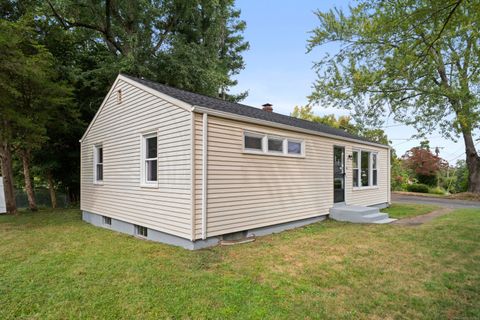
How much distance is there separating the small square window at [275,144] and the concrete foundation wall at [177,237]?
2038mm

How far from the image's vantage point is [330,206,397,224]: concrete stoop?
860 centimetres

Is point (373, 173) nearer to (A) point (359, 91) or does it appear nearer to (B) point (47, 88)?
(A) point (359, 91)

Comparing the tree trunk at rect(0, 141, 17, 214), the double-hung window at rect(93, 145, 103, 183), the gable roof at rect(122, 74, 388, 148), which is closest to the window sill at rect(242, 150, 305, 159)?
the gable roof at rect(122, 74, 388, 148)

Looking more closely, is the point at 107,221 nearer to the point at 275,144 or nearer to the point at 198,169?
the point at 198,169

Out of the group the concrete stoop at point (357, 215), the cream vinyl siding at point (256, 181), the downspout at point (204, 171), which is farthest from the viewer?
the concrete stoop at point (357, 215)

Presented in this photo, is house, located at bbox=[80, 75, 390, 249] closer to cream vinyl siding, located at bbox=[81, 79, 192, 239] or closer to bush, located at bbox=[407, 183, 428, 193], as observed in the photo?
cream vinyl siding, located at bbox=[81, 79, 192, 239]

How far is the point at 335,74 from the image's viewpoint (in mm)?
12938

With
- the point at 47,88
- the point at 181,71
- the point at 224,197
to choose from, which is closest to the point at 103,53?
the point at 181,71

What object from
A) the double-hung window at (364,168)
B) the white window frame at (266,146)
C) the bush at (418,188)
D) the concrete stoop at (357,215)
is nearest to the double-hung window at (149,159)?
the white window frame at (266,146)

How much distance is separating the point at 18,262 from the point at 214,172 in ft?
13.0

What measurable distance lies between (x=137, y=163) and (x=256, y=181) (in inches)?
124

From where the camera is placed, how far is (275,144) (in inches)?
292

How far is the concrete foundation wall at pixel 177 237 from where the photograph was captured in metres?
5.72

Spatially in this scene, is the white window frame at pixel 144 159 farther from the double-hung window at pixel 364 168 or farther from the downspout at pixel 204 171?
the double-hung window at pixel 364 168
